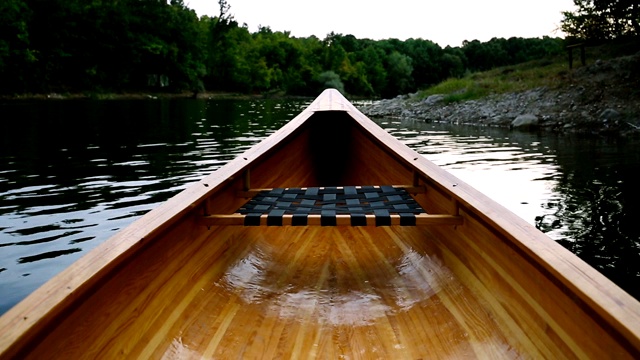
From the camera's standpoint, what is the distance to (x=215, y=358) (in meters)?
1.74

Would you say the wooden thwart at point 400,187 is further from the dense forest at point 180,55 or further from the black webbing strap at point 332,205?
the dense forest at point 180,55

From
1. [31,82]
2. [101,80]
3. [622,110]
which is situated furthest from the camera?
[101,80]

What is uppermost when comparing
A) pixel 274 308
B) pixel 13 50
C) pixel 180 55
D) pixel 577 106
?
pixel 180 55

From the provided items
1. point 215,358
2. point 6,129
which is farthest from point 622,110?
point 6,129

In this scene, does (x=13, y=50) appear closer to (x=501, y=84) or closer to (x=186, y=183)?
(x=501, y=84)

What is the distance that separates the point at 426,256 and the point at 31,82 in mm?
38931

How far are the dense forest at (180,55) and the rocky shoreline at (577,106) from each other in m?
12.2

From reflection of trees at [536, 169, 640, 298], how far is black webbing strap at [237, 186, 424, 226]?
5.18 ft

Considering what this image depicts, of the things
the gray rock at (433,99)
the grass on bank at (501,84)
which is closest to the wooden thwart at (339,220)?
the grass on bank at (501,84)

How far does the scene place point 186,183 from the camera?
19.6 ft

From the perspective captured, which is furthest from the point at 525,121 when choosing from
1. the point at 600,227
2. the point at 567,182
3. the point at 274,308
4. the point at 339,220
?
the point at 274,308

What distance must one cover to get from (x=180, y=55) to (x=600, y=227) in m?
52.4

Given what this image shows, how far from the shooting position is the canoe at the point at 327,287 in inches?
49.7

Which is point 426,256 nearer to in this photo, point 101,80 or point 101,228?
point 101,228
